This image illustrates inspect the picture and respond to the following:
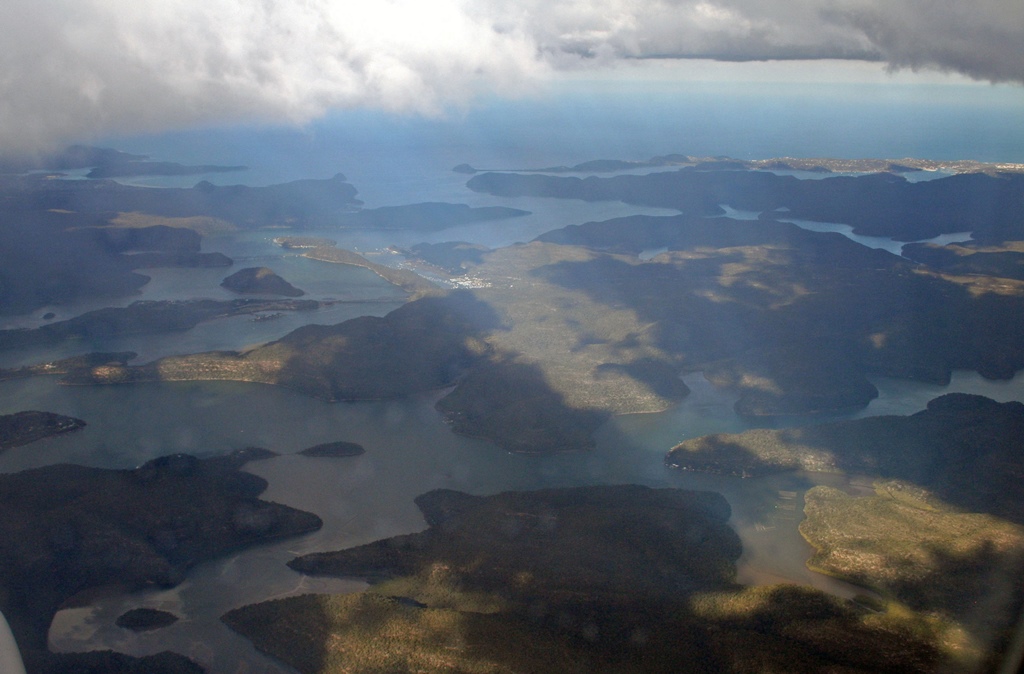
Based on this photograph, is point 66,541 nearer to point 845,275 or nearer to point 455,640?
point 455,640

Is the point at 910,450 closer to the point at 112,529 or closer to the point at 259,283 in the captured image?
the point at 112,529

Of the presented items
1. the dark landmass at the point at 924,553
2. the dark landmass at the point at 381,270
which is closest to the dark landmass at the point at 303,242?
the dark landmass at the point at 381,270

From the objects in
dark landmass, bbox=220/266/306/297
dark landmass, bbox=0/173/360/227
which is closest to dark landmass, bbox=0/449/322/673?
dark landmass, bbox=220/266/306/297

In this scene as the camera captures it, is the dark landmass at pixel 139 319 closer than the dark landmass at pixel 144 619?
No

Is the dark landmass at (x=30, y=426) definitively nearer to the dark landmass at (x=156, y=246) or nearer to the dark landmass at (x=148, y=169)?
the dark landmass at (x=156, y=246)

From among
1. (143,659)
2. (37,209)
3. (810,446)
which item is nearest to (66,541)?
(143,659)

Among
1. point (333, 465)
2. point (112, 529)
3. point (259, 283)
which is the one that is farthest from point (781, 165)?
point (112, 529)
